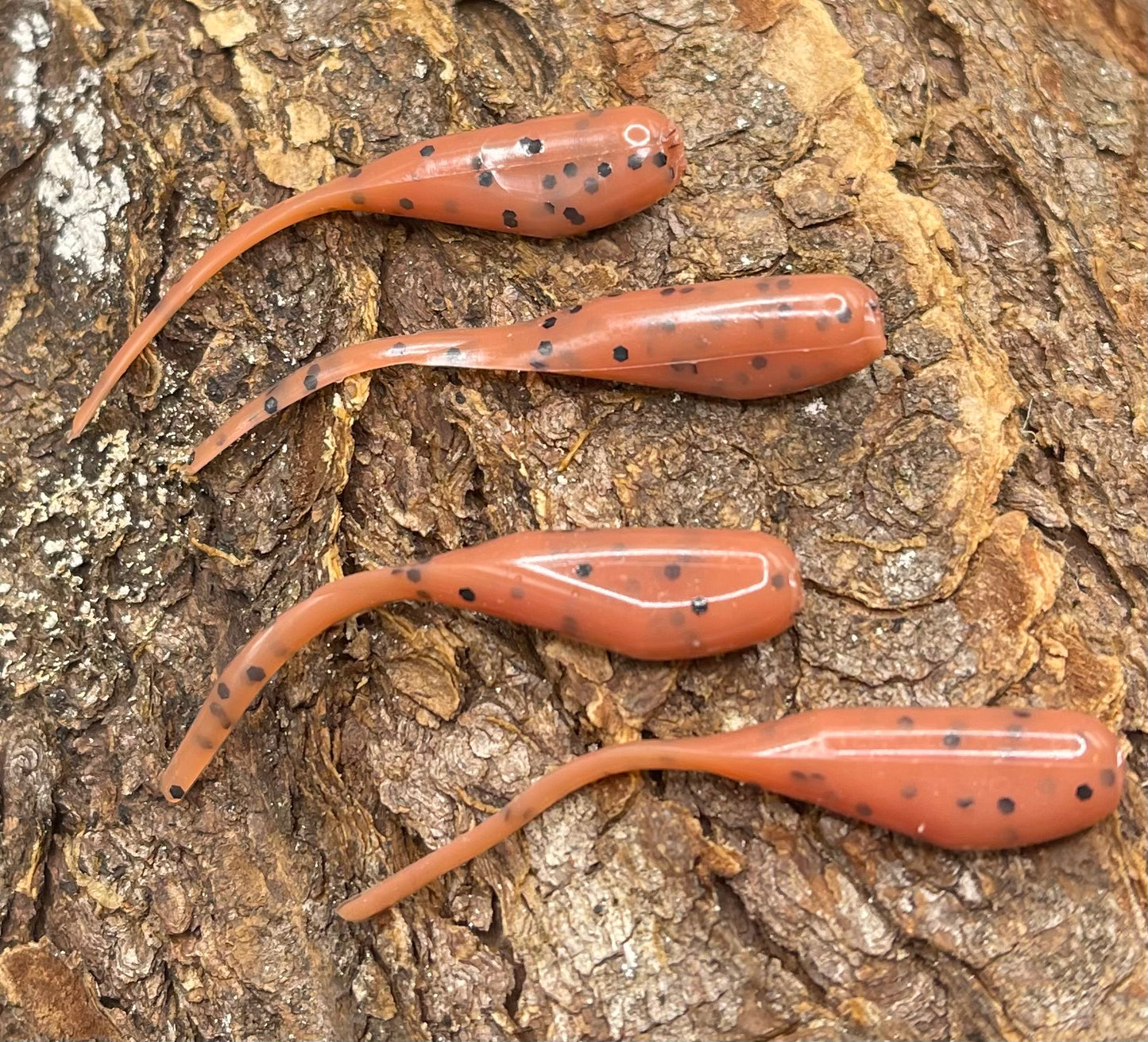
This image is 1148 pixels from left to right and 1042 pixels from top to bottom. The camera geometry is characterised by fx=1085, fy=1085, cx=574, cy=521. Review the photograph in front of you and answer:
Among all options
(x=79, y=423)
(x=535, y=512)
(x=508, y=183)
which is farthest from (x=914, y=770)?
(x=79, y=423)

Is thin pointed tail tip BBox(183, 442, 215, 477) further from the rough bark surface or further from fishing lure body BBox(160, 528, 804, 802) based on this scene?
fishing lure body BBox(160, 528, 804, 802)

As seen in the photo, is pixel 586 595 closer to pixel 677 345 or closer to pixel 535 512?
pixel 535 512

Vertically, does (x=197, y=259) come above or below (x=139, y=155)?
below

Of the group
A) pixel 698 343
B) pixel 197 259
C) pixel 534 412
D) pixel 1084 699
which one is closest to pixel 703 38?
pixel 698 343

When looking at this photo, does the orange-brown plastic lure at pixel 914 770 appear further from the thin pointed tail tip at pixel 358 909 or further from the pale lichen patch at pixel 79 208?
the pale lichen patch at pixel 79 208

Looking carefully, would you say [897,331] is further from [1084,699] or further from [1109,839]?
[1109,839]

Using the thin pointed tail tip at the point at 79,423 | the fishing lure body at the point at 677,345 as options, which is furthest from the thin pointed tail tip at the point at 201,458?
the thin pointed tail tip at the point at 79,423
